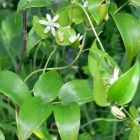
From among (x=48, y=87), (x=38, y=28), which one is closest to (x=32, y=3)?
(x=38, y=28)

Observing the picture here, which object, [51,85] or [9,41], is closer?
[51,85]

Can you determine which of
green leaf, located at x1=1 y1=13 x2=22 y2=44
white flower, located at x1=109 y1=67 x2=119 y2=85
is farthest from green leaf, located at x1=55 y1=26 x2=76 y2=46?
green leaf, located at x1=1 y1=13 x2=22 y2=44

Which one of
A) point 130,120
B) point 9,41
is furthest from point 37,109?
point 9,41

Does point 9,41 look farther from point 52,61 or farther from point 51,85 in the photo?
point 51,85

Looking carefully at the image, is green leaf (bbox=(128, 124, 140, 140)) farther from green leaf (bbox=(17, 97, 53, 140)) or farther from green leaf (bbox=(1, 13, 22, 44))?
green leaf (bbox=(1, 13, 22, 44))

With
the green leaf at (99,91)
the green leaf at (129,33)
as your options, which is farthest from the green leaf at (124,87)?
the green leaf at (129,33)

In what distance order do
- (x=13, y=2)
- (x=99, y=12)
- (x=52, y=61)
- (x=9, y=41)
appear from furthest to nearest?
(x=13, y=2)
(x=52, y=61)
(x=9, y=41)
(x=99, y=12)

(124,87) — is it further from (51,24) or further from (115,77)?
(51,24)
